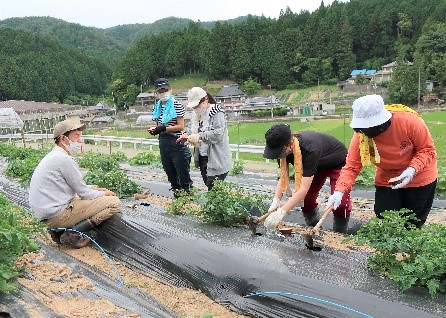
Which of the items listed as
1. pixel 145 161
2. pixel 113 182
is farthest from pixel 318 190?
pixel 145 161

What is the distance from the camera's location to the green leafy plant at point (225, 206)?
4.13 m

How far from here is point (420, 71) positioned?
1807 inches

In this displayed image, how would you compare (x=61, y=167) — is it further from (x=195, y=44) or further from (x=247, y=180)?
(x=195, y=44)

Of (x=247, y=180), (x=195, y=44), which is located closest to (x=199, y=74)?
(x=195, y=44)

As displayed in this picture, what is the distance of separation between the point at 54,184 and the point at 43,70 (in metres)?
77.9

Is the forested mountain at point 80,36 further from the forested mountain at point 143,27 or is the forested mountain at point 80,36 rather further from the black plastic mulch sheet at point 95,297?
the black plastic mulch sheet at point 95,297

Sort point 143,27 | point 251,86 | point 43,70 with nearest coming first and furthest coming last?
1. point 251,86
2. point 43,70
3. point 143,27

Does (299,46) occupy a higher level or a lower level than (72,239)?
higher

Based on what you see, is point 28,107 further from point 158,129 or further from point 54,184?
point 54,184

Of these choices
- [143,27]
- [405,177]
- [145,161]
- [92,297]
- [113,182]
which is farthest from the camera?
[143,27]

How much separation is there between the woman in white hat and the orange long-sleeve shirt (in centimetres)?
187

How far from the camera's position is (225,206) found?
163 inches

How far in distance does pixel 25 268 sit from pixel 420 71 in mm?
48462

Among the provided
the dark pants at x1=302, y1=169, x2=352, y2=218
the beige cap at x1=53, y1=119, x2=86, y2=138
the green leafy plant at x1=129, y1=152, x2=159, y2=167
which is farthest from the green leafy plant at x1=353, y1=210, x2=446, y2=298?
the green leafy plant at x1=129, y1=152, x2=159, y2=167
